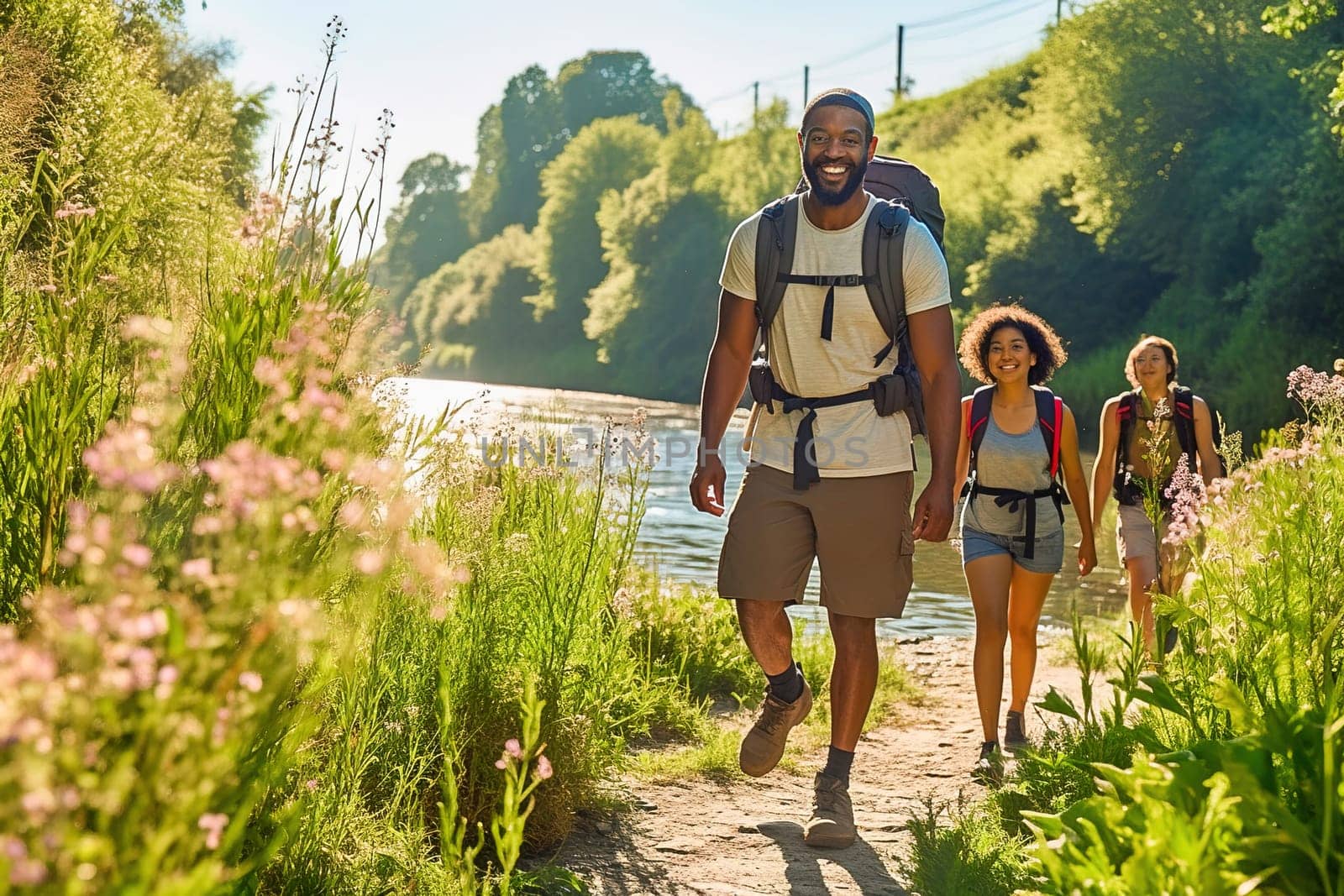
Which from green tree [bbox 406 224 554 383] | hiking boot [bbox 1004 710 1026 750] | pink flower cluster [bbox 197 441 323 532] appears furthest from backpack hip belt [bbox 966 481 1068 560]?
green tree [bbox 406 224 554 383]

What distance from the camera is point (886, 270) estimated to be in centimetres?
475

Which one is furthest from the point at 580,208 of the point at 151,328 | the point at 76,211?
the point at 151,328

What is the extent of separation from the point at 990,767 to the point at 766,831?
137 cm

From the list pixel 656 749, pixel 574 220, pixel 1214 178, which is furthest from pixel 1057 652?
pixel 574 220

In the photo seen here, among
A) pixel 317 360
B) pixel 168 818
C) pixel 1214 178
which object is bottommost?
pixel 168 818

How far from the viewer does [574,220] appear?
80062 mm

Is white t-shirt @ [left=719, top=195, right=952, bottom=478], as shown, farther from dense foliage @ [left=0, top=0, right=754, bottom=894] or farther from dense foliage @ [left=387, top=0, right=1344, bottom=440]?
dense foliage @ [left=387, top=0, right=1344, bottom=440]

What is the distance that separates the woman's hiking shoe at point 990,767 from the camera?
539 cm

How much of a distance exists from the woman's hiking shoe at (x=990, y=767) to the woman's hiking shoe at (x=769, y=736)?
944 millimetres

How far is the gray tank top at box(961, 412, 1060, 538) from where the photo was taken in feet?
20.8

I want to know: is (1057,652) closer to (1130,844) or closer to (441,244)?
(1130,844)

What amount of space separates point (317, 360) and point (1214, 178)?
32435 millimetres

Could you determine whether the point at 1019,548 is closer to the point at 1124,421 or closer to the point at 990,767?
the point at 990,767

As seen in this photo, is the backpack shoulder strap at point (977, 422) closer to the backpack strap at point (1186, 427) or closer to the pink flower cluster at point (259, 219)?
the backpack strap at point (1186, 427)
